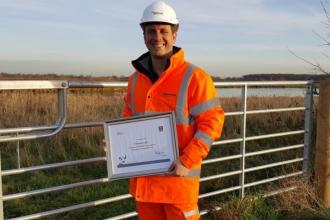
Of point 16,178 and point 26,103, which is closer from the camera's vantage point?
point 16,178

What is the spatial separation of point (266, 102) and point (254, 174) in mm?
4550

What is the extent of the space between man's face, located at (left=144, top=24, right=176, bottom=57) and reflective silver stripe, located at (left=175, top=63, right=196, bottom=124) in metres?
0.21

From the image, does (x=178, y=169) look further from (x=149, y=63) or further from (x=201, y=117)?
(x=149, y=63)

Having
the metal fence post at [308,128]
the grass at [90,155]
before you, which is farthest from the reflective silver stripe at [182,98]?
the metal fence post at [308,128]

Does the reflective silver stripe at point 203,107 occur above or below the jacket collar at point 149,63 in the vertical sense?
below

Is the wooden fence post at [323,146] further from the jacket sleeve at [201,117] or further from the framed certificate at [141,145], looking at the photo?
the framed certificate at [141,145]

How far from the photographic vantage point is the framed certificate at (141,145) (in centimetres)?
289

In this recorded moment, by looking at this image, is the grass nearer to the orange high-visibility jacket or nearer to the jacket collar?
the jacket collar

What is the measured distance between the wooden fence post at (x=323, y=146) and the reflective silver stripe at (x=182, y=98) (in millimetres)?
2975

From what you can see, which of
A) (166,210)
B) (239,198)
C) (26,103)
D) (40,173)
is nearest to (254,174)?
(239,198)

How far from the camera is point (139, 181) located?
10.1ft

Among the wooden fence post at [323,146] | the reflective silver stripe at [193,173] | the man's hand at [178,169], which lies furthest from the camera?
the wooden fence post at [323,146]

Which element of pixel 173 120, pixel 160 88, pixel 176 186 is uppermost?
pixel 160 88

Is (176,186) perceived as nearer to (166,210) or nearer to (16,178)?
(166,210)
